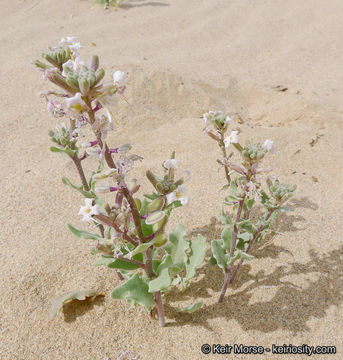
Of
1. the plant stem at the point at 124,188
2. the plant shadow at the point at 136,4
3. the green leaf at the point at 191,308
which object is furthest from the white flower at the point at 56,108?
the plant shadow at the point at 136,4

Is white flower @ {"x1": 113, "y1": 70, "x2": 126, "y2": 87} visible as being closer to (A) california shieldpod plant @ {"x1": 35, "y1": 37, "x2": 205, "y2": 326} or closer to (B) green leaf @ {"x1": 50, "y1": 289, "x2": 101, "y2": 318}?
(A) california shieldpod plant @ {"x1": 35, "y1": 37, "x2": 205, "y2": 326}

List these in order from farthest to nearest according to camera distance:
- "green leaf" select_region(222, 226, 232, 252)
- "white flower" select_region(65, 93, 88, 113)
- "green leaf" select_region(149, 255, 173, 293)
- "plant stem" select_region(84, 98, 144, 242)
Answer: "green leaf" select_region(222, 226, 232, 252), "green leaf" select_region(149, 255, 173, 293), "plant stem" select_region(84, 98, 144, 242), "white flower" select_region(65, 93, 88, 113)

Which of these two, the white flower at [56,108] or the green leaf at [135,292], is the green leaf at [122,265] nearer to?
the green leaf at [135,292]

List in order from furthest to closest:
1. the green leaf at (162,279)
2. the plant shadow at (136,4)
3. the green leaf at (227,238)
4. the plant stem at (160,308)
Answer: the plant shadow at (136,4) → the green leaf at (227,238) → the plant stem at (160,308) → the green leaf at (162,279)

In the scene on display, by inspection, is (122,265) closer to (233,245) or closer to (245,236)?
(233,245)

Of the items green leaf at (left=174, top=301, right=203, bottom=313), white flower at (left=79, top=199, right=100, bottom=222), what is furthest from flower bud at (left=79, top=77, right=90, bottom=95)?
green leaf at (left=174, top=301, right=203, bottom=313)

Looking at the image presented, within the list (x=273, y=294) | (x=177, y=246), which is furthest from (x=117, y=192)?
(x=273, y=294)

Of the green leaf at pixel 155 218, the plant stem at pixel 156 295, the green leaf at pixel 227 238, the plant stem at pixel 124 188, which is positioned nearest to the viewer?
the plant stem at pixel 124 188
